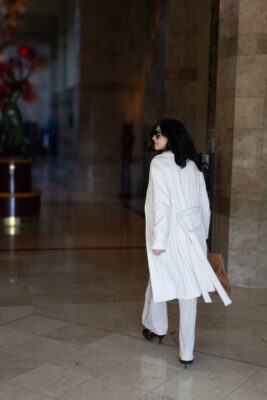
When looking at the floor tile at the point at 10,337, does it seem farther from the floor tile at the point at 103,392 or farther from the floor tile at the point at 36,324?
the floor tile at the point at 103,392

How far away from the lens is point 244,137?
20.2 ft

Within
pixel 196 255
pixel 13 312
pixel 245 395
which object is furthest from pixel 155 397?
pixel 13 312

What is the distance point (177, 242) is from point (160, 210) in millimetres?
269

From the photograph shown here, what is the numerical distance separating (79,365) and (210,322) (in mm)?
1499

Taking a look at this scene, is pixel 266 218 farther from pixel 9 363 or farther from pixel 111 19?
pixel 111 19

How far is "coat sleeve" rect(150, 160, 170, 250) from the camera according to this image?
12.9 ft

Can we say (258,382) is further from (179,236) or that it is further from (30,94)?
(30,94)

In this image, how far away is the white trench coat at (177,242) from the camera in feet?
13.1

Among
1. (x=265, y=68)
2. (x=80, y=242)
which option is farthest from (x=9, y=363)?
(x=80, y=242)

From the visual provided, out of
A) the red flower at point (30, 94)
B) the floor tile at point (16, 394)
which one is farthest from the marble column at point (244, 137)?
the red flower at point (30, 94)

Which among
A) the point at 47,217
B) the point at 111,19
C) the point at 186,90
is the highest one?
the point at 111,19

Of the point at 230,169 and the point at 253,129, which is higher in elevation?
the point at 253,129

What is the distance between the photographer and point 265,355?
437 centimetres

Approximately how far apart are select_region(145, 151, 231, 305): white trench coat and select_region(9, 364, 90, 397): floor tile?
2.54ft
